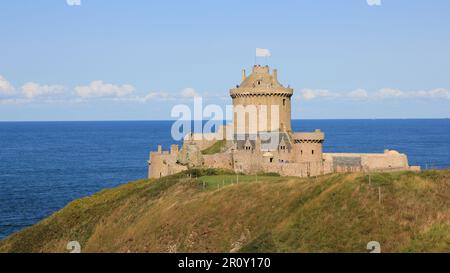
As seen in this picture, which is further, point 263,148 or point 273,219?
point 263,148

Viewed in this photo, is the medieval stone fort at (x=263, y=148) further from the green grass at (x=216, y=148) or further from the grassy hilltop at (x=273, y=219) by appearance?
the grassy hilltop at (x=273, y=219)

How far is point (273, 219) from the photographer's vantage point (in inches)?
1272

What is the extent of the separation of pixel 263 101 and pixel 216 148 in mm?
7332

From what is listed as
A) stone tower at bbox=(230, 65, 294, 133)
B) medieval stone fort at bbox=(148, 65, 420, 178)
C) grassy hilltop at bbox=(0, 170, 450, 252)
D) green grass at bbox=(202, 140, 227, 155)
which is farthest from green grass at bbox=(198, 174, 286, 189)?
stone tower at bbox=(230, 65, 294, 133)

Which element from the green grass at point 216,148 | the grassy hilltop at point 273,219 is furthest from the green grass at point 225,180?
the green grass at point 216,148

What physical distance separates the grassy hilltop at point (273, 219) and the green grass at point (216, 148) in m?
19.1

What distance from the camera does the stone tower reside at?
68000mm

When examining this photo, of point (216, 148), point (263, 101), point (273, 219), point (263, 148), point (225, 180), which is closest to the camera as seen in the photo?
point (273, 219)

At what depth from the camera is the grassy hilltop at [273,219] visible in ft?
88.6

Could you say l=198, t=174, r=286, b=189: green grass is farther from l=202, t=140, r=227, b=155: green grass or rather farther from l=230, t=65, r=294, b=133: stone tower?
l=230, t=65, r=294, b=133: stone tower

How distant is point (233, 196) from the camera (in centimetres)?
3831

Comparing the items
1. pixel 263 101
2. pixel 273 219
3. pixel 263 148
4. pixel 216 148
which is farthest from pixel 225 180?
pixel 263 101

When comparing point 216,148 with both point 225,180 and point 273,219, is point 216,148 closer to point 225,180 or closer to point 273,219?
point 225,180

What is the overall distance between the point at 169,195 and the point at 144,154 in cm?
11671
